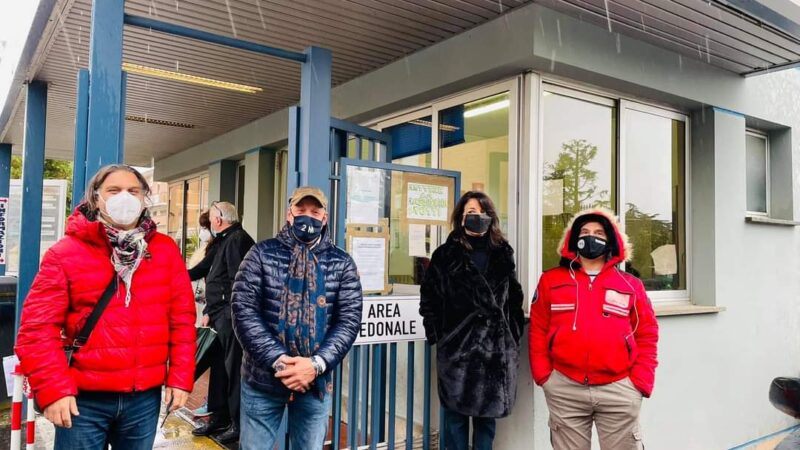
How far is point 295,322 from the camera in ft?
9.29

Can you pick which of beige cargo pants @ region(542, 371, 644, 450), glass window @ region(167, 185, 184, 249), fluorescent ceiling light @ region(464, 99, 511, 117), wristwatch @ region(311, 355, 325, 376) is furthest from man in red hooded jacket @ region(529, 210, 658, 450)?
glass window @ region(167, 185, 184, 249)

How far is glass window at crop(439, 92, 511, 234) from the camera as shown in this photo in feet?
14.9

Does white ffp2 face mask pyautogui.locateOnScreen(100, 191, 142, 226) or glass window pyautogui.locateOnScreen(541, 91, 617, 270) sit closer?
white ffp2 face mask pyautogui.locateOnScreen(100, 191, 142, 226)

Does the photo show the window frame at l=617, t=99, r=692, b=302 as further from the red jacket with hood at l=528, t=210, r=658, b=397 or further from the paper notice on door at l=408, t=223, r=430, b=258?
the red jacket with hood at l=528, t=210, r=658, b=397

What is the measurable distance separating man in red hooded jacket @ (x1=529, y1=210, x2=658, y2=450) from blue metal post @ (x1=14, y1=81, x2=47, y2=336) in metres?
5.02

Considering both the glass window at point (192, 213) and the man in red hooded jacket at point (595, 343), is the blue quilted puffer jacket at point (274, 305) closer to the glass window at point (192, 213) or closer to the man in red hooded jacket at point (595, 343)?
the man in red hooded jacket at point (595, 343)

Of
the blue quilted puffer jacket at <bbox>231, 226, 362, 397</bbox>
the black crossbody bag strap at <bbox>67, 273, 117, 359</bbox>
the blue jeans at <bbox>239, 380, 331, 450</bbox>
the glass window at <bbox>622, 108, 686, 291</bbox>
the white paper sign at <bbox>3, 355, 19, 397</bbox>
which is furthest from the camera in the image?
the glass window at <bbox>622, 108, 686, 291</bbox>

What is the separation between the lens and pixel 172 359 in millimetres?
2557

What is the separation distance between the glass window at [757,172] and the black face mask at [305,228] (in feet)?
16.1

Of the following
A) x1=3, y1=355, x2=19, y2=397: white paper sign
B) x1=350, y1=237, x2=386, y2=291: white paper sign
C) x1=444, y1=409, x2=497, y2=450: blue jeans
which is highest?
x1=350, y1=237, x2=386, y2=291: white paper sign

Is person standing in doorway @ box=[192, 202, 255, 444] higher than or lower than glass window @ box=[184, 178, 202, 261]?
lower

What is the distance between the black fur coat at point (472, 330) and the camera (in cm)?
351

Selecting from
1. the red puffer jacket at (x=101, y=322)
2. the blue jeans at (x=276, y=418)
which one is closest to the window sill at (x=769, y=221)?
the blue jeans at (x=276, y=418)

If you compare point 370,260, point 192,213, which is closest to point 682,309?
point 370,260
